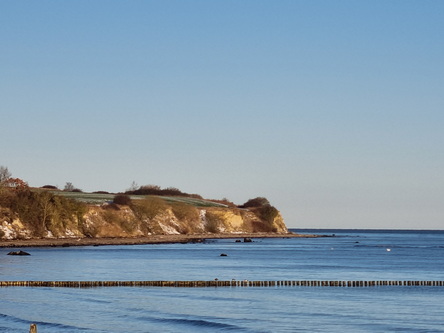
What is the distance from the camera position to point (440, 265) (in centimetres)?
10438

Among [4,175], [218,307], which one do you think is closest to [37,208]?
[4,175]

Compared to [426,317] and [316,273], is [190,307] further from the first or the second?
[316,273]

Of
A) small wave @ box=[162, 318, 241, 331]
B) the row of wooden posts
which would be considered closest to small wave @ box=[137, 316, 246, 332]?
small wave @ box=[162, 318, 241, 331]

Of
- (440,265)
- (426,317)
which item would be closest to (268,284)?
(426,317)

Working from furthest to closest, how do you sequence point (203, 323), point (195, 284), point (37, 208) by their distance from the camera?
point (37, 208)
point (195, 284)
point (203, 323)

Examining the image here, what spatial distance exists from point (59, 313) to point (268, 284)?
23.5m

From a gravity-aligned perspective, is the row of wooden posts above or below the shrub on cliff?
below

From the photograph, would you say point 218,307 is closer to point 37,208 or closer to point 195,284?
point 195,284

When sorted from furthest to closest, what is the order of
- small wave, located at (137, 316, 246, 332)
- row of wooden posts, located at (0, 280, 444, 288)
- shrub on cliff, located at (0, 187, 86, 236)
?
1. shrub on cliff, located at (0, 187, 86, 236)
2. row of wooden posts, located at (0, 280, 444, 288)
3. small wave, located at (137, 316, 246, 332)

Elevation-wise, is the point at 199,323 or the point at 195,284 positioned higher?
the point at 195,284

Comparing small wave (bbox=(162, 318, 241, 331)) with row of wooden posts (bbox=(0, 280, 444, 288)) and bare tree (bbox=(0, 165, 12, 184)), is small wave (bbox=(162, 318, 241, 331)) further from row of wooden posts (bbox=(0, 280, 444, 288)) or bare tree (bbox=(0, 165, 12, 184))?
bare tree (bbox=(0, 165, 12, 184))

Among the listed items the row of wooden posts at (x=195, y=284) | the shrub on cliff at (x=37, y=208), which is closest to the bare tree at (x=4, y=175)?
the shrub on cliff at (x=37, y=208)

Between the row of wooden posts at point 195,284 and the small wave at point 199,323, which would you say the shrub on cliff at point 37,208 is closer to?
the row of wooden posts at point 195,284

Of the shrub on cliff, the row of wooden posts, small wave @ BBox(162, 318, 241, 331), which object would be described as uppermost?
the shrub on cliff
